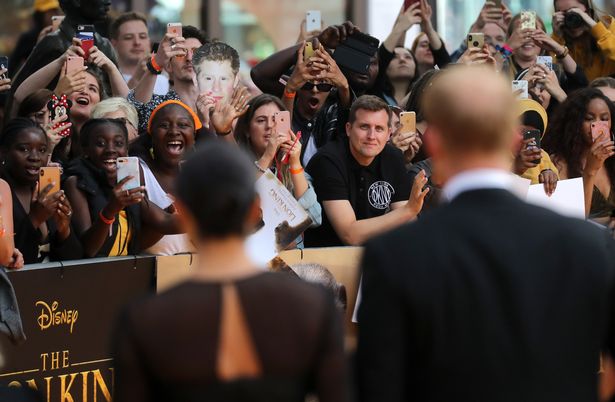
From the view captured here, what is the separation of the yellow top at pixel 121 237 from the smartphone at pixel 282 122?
1030 mm

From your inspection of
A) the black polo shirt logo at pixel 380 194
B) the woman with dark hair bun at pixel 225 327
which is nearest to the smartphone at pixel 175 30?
the black polo shirt logo at pixel 380 194

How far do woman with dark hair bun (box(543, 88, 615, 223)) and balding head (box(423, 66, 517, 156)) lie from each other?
529 cm

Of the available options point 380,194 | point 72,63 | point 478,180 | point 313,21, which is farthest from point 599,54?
point 478,180

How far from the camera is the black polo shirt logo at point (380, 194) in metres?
7.19

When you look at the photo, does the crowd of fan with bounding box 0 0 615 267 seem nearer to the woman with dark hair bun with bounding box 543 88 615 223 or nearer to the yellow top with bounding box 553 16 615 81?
the woman with dark hair bun with bounding box 543 88 615 223

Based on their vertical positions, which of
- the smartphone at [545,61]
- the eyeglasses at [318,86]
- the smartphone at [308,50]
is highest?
the smartphone at [308,50]

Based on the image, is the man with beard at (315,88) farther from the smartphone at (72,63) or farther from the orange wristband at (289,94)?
the smartphone at (72,63)

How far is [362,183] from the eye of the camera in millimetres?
7207

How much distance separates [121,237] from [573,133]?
3.35 m

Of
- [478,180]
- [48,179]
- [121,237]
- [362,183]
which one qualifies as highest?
[478,180]

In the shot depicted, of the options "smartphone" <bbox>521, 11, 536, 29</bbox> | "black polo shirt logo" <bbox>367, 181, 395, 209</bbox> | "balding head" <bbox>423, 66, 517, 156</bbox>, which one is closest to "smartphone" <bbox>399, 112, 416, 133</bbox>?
"black polo shirt logo" <bbox>367, 181, 395, 209</bbox>

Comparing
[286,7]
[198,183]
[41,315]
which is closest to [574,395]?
[198,183]

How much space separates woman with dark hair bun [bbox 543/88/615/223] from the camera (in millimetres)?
8078

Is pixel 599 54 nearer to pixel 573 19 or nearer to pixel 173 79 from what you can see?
A: pixel 573 19
